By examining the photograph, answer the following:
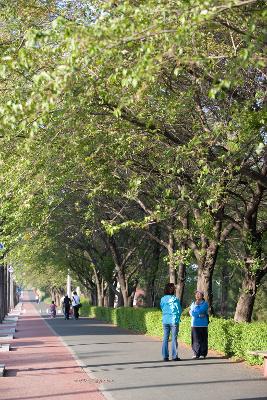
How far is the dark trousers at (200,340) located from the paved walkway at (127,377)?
0.21m

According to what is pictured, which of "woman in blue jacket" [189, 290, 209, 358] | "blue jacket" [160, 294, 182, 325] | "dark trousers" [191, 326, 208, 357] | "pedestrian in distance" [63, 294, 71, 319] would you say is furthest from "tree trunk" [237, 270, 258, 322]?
"pedestrian in distance" [63, 294, 71, 319]

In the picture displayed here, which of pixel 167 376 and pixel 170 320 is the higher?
pixel 170 320

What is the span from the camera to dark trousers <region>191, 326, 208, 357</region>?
16625 millimetres

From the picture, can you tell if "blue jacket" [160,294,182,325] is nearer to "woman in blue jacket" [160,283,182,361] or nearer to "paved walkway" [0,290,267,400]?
"woman in blue jacket" [160,283,182,361]

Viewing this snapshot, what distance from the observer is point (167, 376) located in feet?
43.9

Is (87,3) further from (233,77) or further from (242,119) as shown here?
(233,77)

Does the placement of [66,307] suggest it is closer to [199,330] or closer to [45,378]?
[199,330]

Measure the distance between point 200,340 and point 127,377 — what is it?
3583 millimetres

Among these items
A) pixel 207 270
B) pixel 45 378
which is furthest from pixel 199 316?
pixel 207 270

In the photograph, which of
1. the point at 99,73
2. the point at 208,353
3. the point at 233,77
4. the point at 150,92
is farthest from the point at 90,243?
the point at 233,77

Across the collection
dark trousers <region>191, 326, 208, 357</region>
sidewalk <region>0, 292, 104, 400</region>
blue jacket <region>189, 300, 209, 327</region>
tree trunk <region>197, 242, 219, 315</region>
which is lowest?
sidewalk <region>0, 292, 104, 400</region>

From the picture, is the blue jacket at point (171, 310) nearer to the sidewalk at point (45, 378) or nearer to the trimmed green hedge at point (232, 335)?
the trimmed green hedge at point (232, 335)

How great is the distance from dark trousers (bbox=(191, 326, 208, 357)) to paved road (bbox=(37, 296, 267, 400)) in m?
0.21

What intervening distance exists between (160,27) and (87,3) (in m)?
6.95
